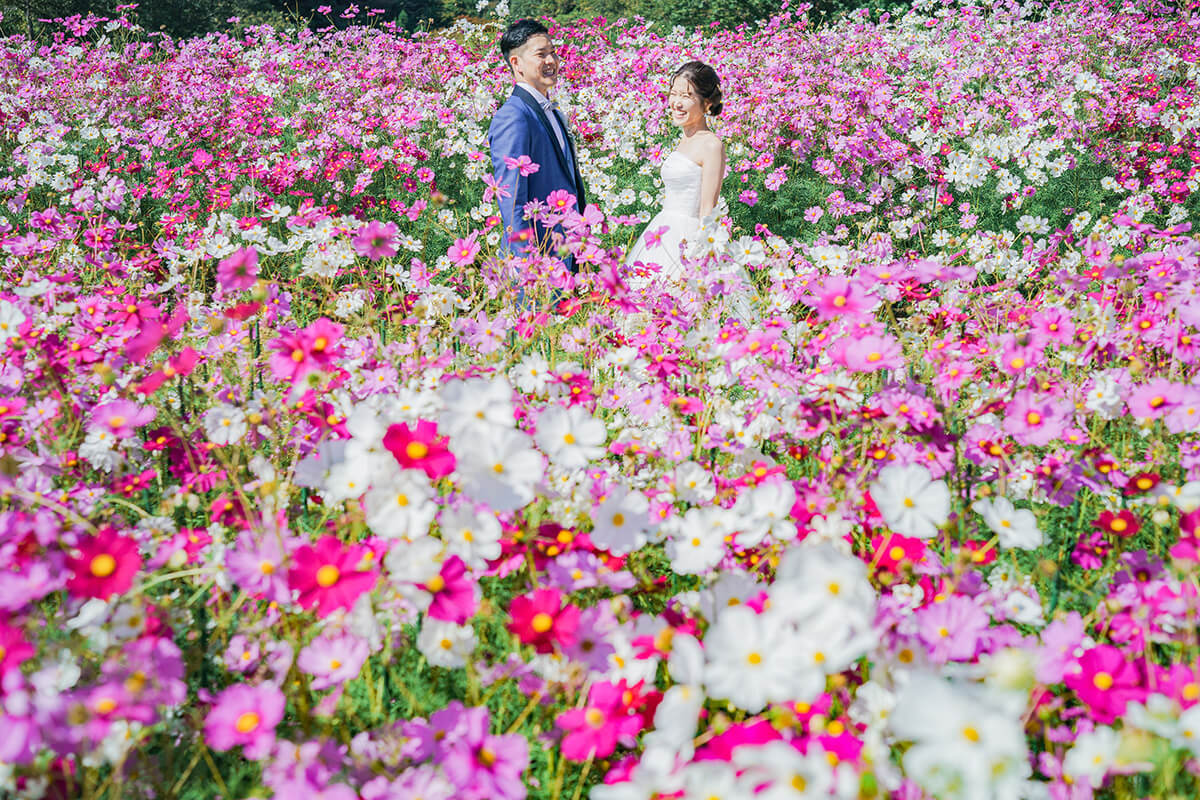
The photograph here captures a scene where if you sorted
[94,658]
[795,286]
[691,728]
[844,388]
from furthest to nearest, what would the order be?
[795,286]
[844,388]
[94,658]
[691,728]

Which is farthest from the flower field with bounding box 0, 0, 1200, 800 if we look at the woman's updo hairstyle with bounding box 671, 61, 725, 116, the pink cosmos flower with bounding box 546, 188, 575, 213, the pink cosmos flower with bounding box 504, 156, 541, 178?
the woman's updo hairstyle with bounding box 671, 61, 725, 116

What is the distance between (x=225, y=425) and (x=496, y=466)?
727 mm

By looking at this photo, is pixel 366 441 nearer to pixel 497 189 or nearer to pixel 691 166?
pixel 497 189

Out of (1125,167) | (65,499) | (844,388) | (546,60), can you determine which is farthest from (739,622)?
(1125,167)

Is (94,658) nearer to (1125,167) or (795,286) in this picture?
(795,286)

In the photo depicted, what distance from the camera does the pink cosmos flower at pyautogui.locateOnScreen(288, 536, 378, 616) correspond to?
0.94 m

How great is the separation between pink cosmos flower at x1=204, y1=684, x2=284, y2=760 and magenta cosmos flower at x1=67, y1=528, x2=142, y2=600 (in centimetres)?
19

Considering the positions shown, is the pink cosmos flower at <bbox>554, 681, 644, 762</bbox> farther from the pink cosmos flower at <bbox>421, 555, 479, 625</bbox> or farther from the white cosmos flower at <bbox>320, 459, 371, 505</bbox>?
the white cosmos flower at <bbox>320, 459, 371, 505</bbox>

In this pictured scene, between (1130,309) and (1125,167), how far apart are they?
3.95m

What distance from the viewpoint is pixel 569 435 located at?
1123 millimetres

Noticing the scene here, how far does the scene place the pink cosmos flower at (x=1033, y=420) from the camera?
1.32 m

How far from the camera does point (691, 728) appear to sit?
0.82m

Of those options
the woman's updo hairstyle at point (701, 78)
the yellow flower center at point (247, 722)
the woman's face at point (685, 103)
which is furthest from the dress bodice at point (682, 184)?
the yellow flower center at point (247, 722)

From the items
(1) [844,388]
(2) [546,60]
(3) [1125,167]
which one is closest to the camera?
(1) [844,388]
